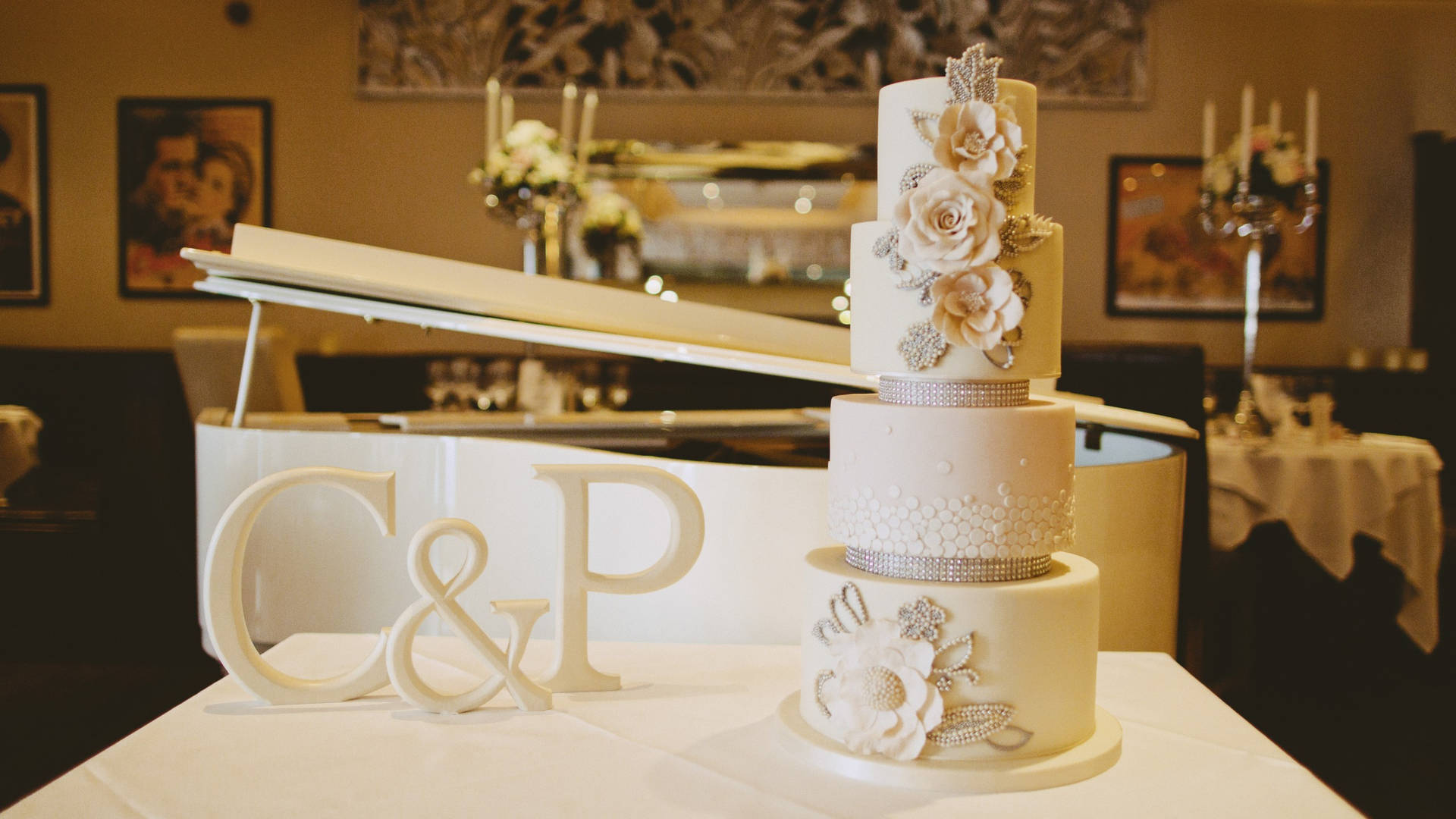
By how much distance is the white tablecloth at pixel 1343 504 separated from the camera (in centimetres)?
362

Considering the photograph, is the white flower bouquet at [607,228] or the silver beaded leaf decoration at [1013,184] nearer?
the silver beaded leaf decoration at [1013,184]

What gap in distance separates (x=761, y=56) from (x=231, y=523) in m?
5.16

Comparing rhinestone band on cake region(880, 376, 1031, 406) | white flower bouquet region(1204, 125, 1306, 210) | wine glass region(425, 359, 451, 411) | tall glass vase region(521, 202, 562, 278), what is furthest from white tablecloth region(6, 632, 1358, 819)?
white flower bouquet region(1204, 125, 1306, 210)

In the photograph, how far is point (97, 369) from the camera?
560cm

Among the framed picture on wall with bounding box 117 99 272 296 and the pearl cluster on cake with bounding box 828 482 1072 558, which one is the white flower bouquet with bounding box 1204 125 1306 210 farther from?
the framed picture on wall with bounding box 117 99 272 296

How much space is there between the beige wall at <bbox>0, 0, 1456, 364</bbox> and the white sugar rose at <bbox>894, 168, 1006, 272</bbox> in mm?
5138

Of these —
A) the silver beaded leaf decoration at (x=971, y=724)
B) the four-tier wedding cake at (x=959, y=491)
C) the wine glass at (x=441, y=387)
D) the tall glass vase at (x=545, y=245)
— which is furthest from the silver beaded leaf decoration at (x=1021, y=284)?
the wine glass at (x=441, y=387)

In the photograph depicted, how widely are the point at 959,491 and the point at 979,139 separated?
13.7 inches

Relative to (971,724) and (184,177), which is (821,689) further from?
(184,177)

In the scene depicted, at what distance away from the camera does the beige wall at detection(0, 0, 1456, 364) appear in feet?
19.6

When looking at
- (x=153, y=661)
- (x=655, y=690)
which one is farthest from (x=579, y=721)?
(x=153, y=661)

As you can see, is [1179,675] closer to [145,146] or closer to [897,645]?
[897,645]

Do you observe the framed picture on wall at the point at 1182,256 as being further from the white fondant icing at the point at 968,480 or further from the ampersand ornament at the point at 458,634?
the ampersand ornament at the point at 458,634

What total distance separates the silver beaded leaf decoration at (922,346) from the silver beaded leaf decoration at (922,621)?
9.4 inches
